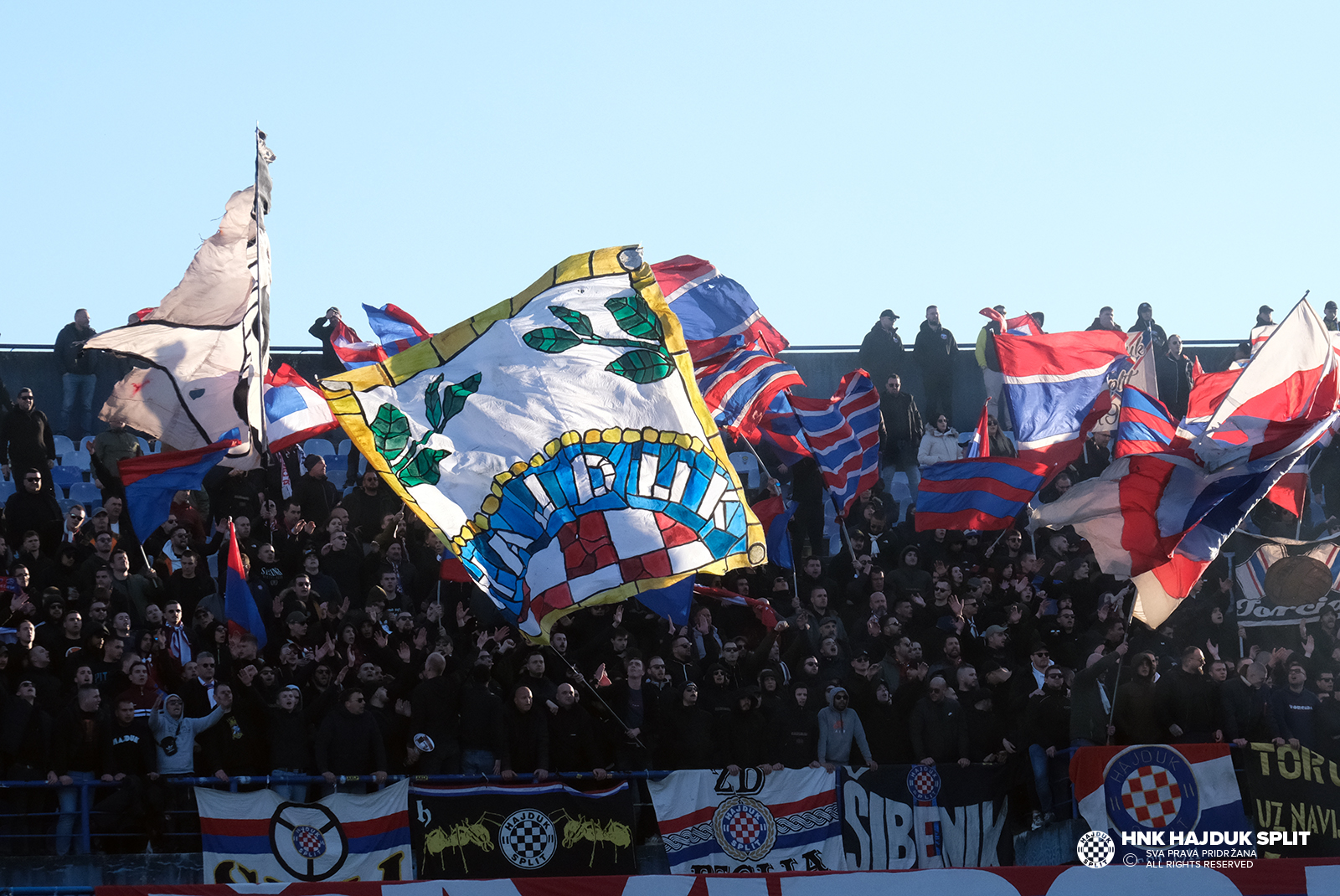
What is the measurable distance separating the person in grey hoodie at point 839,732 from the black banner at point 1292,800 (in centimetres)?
357

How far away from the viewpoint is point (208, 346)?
19.8m

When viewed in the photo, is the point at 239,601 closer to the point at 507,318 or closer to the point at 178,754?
the point at 178,754

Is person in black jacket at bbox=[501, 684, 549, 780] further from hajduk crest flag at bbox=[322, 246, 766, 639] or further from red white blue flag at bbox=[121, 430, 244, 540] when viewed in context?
red white blue flag at bbox=[121, 430, 244, 540]

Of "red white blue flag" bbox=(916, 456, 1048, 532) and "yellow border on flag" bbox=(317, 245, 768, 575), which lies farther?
"red white blue flag" bbox=(916, 456, 1048, 532)

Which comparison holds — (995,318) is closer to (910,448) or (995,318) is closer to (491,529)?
(910,448)

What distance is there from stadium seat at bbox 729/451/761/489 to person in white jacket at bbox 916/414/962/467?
2.17 meters

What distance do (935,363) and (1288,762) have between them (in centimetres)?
996

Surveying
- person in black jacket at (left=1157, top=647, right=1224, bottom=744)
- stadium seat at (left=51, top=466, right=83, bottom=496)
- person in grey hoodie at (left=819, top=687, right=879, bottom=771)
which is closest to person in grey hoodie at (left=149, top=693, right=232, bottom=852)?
person in grey hoodie at (left=819, top=687, right=879, bottom=771)

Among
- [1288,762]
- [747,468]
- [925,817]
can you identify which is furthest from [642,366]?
[747,468]

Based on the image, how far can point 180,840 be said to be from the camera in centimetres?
1781

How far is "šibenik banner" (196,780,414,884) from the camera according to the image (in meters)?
17.6

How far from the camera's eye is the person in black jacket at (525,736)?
18.3m

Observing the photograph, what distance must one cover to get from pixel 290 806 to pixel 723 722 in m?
4.06

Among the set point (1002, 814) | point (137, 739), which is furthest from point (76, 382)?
point (1002, 814)
